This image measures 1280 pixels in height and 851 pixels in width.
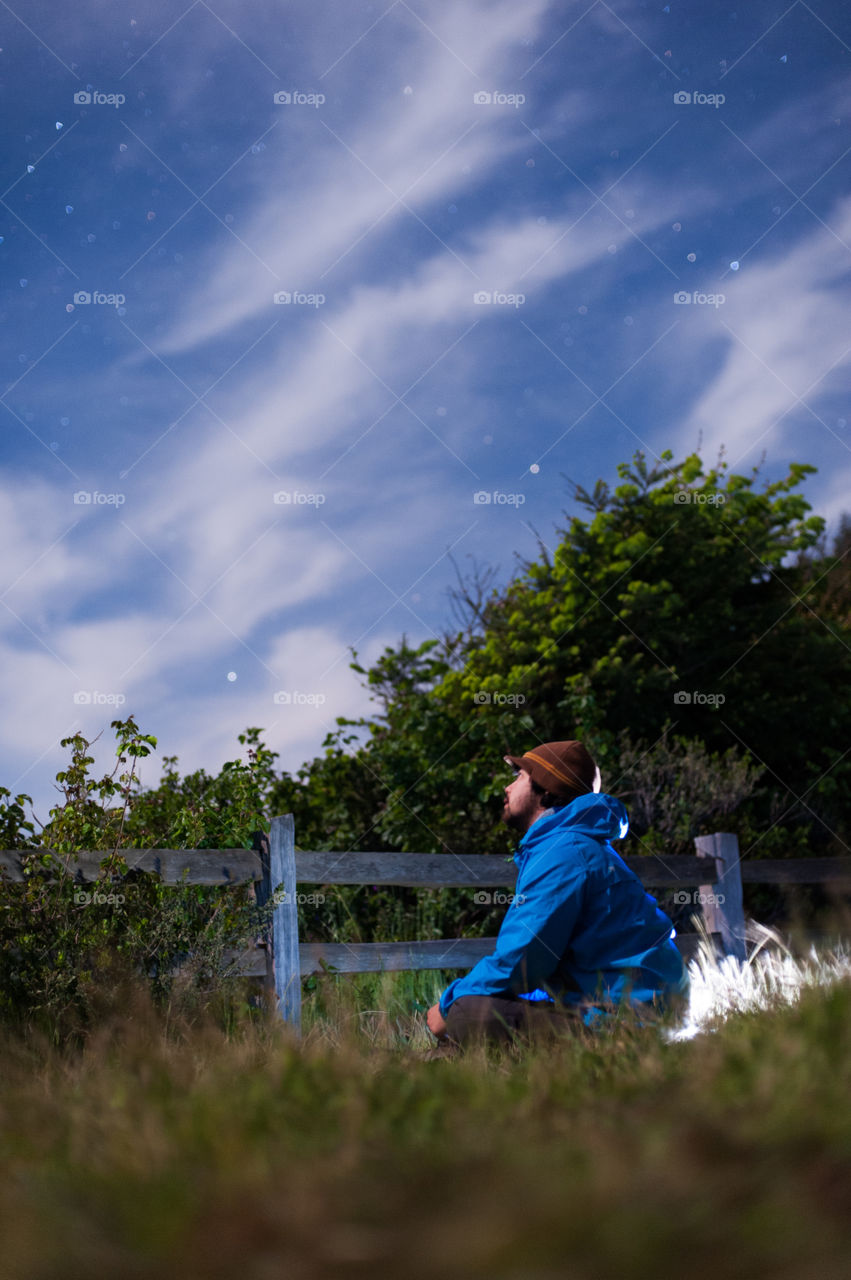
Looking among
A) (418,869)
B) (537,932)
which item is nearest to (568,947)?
(537,932)

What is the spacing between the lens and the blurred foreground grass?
79 centimetres

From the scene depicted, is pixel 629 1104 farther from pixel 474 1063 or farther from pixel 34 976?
pixel 34 976

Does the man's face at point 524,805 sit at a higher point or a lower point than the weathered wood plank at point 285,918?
higher

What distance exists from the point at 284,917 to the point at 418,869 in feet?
3.97

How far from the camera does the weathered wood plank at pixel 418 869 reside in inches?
258

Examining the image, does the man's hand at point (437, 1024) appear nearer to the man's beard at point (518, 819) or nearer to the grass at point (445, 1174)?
the man's beard at point (518, 819)

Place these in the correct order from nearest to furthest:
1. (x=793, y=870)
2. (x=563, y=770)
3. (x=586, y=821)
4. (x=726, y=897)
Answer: (x=586, y=821)
(x=563, y=770)
(x=726, y=897)
(x=793, y=870)

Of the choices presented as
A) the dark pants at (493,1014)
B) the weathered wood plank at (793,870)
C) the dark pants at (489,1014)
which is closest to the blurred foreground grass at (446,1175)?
the dark pants at (493,1014)

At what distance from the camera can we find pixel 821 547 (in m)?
15.3

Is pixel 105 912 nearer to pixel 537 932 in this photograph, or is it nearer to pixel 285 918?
pixel 285 918

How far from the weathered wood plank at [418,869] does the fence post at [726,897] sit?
2.11 ft

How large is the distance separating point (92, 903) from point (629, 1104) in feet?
15.1

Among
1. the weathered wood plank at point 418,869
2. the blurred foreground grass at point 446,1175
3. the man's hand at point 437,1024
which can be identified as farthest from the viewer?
the weathered wood plank at point 418,869

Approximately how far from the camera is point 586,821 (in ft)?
13.6
